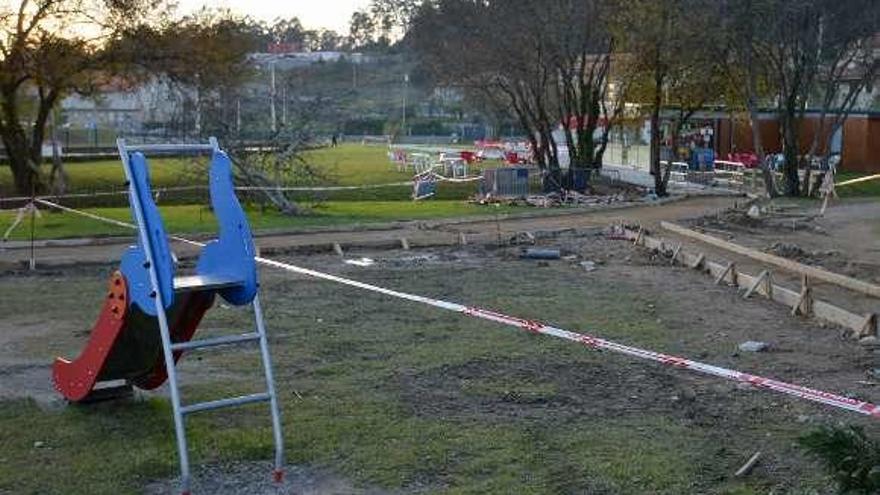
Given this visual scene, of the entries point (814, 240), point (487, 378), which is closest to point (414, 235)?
point (814, 240)

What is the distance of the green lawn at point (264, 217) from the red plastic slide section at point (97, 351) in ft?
45.7

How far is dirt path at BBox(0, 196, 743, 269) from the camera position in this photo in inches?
772

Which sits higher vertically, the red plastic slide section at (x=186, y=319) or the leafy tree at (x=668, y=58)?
the leafy tree at (x=668, y=58)

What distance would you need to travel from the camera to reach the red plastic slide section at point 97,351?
26.5 ft

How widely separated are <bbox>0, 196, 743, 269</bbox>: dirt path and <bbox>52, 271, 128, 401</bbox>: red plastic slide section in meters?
9.98

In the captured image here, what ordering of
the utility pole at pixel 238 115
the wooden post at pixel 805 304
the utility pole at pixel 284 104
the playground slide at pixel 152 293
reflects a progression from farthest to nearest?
the utility pole at pixel 284 104 → the utility pole at pixel 238 115 → the wooden post at pixel 805 304 → the playground slide at pixel 152 293

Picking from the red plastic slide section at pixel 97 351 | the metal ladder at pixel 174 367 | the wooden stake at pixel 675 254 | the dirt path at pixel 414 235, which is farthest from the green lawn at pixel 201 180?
the metal ladder at pixel 174 367

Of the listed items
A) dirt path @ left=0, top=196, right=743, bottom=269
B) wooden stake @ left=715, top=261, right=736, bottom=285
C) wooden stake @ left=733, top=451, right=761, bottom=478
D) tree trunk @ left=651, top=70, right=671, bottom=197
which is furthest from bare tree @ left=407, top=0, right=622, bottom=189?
wooden stake @ left=733, top=451, right=761, bottom=478

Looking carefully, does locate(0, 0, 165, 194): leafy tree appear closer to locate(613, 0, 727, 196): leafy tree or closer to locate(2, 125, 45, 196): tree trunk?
locate(2, 125, 45, 196): tree trunk

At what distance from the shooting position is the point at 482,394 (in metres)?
9.24

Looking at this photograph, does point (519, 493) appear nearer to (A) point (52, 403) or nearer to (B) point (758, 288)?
(A) point (52, 403)

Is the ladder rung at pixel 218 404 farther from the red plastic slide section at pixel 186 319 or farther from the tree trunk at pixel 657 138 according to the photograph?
the tree trunk at pixel 657 138

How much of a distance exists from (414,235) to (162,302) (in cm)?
1620

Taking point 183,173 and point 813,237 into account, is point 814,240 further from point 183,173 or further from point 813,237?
point 183,173
